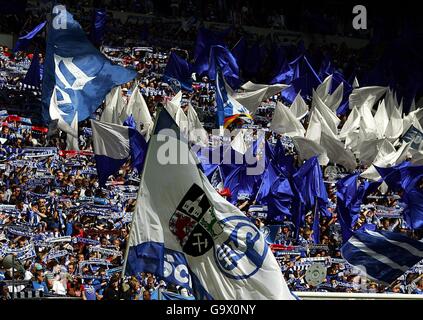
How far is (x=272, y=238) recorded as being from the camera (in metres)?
22.7

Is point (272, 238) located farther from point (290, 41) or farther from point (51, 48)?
point (290, 41)

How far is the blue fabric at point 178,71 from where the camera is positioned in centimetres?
3278

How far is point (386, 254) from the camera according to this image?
16.2 meters

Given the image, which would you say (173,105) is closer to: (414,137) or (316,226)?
(316,226)

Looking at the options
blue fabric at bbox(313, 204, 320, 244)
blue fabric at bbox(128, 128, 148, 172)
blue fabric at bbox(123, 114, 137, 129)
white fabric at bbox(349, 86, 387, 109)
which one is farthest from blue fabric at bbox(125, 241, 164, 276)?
white fabric at bbox(349, 86, 387, 109)

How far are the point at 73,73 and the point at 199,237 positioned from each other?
611 inches

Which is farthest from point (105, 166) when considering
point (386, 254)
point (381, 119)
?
point (381, 119)

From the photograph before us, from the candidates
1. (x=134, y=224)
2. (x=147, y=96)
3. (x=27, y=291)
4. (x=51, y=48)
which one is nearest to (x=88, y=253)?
(x=27, y=291)

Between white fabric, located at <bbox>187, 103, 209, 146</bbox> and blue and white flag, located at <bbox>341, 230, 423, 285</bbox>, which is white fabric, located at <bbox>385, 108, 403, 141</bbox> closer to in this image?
white fabric, located at <bbox>187, 103, 209, 146</bbox>

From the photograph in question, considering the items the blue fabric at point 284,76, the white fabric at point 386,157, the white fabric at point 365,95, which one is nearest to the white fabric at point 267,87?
the blue fabric at point 284,76

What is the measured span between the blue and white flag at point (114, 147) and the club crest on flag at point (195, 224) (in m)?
9.72

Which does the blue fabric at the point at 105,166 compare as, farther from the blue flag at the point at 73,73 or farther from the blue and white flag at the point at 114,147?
the blue flag at the point at 73,73

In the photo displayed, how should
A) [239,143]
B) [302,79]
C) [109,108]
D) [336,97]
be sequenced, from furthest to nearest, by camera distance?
[302,79] → [336,97] → [109,108] → [239,143]
